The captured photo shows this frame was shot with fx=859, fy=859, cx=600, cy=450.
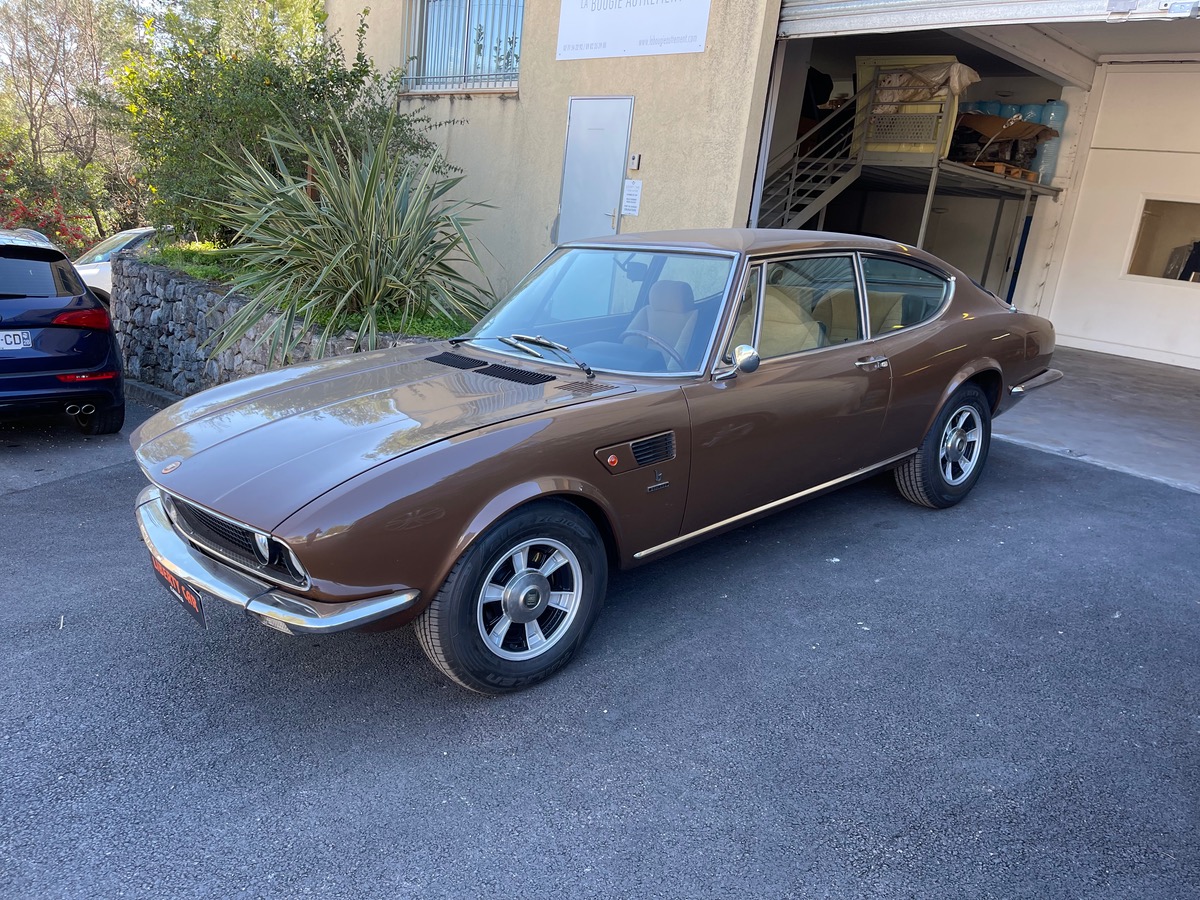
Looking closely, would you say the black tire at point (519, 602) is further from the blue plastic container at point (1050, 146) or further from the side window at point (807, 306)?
the blue plastic container at point (1050, 146)

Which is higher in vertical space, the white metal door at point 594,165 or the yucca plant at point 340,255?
the white metal door at point 594,165

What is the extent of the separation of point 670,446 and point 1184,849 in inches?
81.3

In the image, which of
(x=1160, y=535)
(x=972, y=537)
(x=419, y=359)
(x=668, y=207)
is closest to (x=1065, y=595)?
(x=972, y=537)

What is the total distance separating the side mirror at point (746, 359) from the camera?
3.58 m

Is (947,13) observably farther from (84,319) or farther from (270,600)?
(84,319)

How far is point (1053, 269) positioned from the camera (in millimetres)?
11594

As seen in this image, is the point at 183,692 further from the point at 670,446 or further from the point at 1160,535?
the point at 1160,535

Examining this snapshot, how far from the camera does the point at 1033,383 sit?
5.50 meters

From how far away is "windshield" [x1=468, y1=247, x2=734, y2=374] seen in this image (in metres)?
3.74

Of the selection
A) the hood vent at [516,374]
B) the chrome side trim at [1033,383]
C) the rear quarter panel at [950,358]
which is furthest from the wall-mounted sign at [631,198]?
the hood vent at [516,374]

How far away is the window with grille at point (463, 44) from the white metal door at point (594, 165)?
1789 mm

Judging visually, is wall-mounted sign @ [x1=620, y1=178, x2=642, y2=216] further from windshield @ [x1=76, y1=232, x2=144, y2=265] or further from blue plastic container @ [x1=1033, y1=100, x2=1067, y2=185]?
windshield @ [x1=76, y1=232, x2=144, y2=265]

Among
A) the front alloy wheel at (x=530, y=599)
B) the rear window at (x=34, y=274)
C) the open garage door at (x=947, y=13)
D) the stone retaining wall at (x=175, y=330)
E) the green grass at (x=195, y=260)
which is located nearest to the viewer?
the front alloy wheel at (x=530, y=599)

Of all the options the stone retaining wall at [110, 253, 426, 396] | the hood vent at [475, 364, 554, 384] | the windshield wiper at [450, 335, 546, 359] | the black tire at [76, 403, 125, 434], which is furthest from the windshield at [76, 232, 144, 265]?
the hood vent at [475, 364, 554, 384]
